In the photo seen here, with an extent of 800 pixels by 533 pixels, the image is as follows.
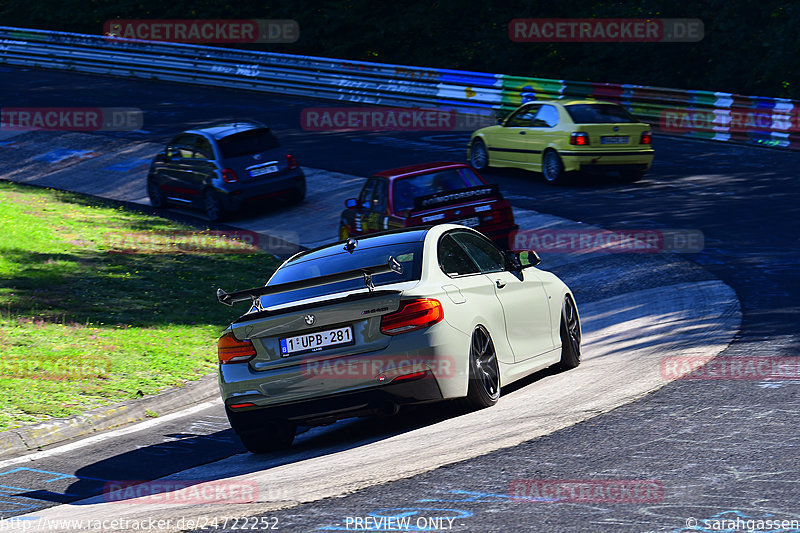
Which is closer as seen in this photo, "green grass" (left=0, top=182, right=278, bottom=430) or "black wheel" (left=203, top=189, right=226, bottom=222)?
"green grass" (left=0, top=182, right=278, bottom=430)

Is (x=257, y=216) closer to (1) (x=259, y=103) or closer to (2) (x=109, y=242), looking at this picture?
(2) (x=109, y=242)

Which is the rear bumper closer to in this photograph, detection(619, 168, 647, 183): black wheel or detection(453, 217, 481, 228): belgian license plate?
detection(453, 217, 481, 228): belgian license plate

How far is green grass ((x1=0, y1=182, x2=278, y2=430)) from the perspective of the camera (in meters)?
10.4

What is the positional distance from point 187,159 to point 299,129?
26.0 feet

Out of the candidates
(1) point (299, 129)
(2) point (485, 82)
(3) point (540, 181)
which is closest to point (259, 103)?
(1) point (299, 129)

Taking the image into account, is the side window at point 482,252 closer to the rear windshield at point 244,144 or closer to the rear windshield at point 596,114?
the rear windshield at point 596,114

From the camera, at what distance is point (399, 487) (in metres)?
6.16

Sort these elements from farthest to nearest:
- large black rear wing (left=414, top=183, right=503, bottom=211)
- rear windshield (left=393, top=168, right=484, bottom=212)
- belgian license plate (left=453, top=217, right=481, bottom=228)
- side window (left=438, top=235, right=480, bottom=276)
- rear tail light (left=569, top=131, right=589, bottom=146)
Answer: rear tail light (left=569, top=131, right=589, bottom=146) < rear windshield (left=393, top=168, right=484, bottom=212) < belgian license plate (left=453, top=217, right=481, bottom=228) < large black rear wing (left=414, top=183, right=503, bottom=211) < side window (left=438, top=235, right=480, bottom=276)

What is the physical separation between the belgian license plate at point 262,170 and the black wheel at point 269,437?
1280 cm

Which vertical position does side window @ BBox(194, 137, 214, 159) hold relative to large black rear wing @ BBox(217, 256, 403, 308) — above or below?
above

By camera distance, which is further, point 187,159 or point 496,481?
point 187,159

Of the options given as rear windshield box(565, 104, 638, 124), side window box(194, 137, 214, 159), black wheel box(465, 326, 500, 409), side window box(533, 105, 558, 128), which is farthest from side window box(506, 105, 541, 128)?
black wheel box(465, 326, 500, 409)

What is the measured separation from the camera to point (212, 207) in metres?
20.8

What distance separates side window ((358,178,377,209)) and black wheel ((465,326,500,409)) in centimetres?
767
